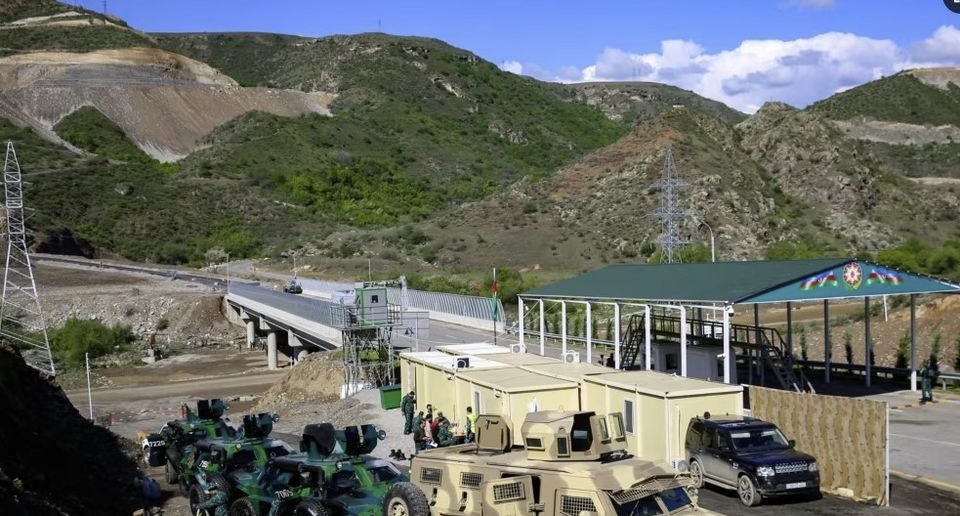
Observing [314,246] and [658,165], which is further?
[314,246]

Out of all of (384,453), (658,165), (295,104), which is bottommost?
(384,453)

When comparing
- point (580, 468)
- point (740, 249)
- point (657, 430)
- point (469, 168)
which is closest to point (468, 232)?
point (740, 249)

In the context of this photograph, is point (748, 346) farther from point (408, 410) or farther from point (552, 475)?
point (552, 475)

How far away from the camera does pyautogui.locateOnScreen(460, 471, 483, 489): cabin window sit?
42.8ft

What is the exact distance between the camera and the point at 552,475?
12469 millimetres

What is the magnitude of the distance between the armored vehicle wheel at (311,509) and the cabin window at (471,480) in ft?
6.43

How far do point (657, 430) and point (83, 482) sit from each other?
11.4 metres

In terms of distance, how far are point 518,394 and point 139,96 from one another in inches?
6412

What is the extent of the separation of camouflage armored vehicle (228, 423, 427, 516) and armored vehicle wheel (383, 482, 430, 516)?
147mm

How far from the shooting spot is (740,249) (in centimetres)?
7712

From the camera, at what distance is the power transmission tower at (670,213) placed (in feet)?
185

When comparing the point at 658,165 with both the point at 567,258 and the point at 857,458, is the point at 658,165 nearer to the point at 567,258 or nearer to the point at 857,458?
the point at 567,258

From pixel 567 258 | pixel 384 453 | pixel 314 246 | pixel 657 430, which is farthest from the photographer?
pixel 314 246

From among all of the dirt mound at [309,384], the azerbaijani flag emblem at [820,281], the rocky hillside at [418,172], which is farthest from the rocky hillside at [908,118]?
the azerbaijani flag emblem at [820,281]
